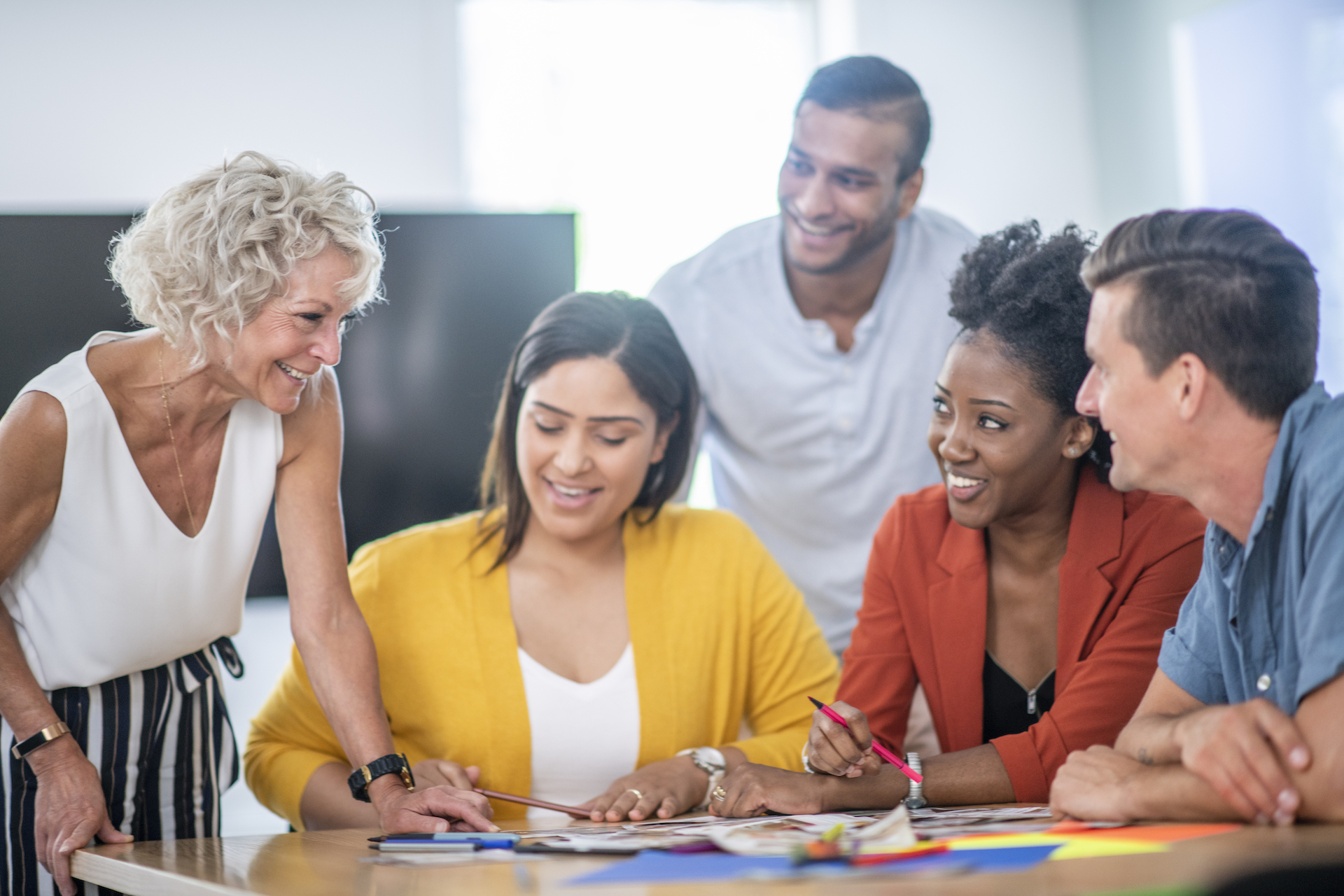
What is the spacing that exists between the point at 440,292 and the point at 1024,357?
6.52 ft

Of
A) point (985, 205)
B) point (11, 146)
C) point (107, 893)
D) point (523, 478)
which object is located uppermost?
point (11, 146)

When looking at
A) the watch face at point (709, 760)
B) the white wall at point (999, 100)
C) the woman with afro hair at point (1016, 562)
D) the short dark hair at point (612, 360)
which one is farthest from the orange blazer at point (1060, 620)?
the white wall at point (999, 100)

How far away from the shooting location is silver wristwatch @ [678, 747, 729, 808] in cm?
183

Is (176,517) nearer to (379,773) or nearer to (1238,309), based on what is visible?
(379,773)

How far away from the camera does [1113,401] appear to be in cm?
138

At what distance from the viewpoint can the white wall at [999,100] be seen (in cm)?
452

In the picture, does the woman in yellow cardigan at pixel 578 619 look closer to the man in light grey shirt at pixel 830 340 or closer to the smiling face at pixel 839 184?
the man in light grey shirt at pixel 830 340

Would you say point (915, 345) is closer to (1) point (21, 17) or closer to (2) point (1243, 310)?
(2) point (1243, 310)

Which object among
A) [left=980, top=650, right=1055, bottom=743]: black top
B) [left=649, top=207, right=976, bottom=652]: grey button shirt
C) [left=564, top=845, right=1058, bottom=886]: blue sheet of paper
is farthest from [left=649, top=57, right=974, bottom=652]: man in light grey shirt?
[left=564, top=845, right=1058, bottom=886]: blue sheet of paper

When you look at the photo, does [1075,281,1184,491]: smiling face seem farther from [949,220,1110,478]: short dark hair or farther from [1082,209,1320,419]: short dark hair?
[949,220,1110,478]: short dark hair

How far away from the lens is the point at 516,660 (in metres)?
2.02

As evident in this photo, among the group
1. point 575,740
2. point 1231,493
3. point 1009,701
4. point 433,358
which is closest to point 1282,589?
point 1231,493

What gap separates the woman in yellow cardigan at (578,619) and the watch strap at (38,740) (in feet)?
1.40

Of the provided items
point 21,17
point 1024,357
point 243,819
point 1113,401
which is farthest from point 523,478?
point 21,17
